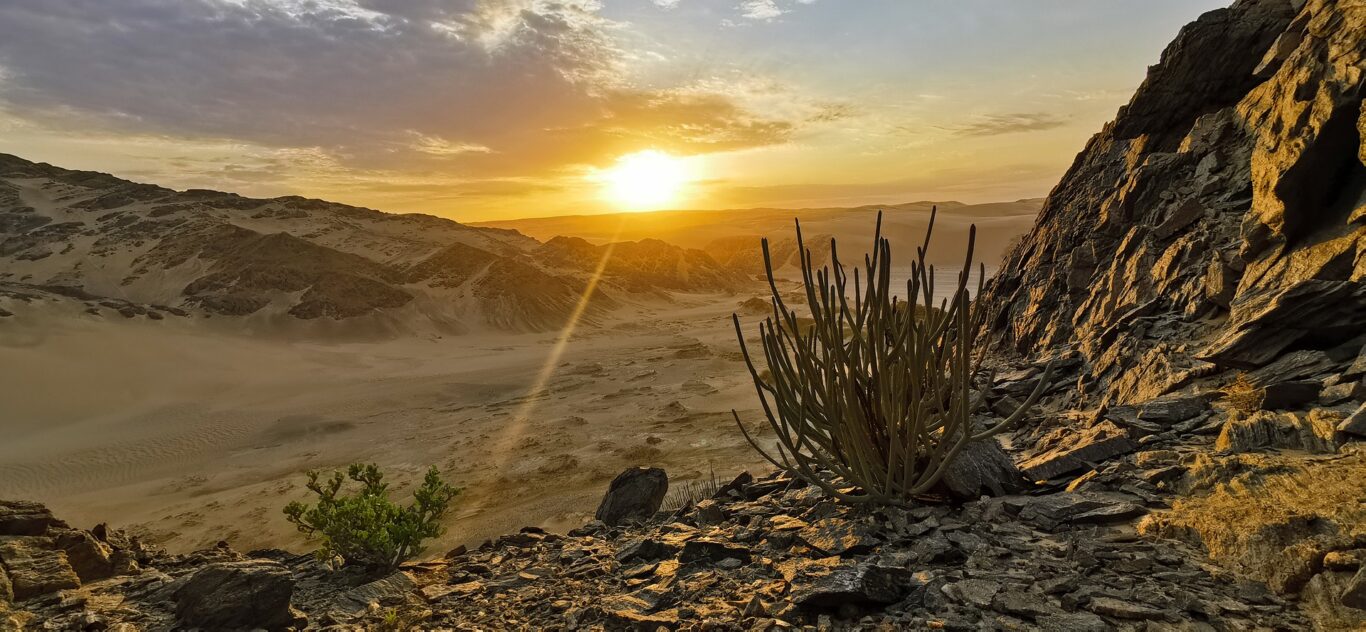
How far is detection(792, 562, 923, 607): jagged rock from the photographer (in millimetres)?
2814

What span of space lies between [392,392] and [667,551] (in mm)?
18787

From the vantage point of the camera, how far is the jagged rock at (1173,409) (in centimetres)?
437

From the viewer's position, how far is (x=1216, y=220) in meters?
6.39

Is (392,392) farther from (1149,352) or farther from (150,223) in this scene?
(150,223)

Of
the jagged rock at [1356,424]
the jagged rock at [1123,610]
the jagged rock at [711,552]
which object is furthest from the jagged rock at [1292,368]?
the jagged rock at [711,552]

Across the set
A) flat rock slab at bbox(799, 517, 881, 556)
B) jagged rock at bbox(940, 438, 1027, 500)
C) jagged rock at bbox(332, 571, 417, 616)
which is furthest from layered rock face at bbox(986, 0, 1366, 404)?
jagged rock at bbox(332, 571, 417, 616)

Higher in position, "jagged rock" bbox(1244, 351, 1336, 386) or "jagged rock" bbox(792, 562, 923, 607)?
"jagged rock" bbox(1244, 351, 1336, 386)

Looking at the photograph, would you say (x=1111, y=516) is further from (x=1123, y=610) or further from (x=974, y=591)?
(x=974, y=591)

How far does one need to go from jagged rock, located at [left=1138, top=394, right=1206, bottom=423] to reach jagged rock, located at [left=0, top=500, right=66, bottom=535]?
860 cm

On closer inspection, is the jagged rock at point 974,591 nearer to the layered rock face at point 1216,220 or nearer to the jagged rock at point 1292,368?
the jagged rock at point 1292,368

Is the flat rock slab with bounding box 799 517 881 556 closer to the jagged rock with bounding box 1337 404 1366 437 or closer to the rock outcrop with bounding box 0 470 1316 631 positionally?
the rock outcrop with bounding box 0 470 1316 631

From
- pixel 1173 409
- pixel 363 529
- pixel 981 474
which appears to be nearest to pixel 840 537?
pixel 981 474

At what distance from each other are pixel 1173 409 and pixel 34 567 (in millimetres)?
8489

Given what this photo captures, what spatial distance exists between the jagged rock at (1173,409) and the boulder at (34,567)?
8.09 m
